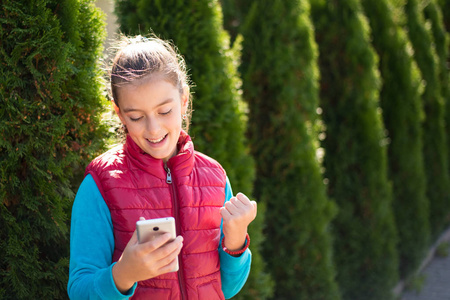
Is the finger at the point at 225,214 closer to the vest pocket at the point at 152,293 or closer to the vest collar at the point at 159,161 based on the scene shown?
the vest collar at the point at 159,161

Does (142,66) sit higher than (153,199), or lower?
higher

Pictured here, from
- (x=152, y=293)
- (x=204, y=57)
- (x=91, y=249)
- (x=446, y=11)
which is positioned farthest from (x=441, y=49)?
(x=91, y=249)

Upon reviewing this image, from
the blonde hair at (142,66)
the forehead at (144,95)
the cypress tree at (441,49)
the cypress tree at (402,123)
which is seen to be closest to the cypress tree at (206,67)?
the blonde hair at (142,66)

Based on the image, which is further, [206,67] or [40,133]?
[206,67]

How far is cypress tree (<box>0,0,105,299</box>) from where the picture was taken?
2.20 metres

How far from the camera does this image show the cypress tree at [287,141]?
4281 millimetres

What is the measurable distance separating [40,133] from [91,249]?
70cm

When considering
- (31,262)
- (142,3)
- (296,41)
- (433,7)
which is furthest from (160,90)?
(433,7)

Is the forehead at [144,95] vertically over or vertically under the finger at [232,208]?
over

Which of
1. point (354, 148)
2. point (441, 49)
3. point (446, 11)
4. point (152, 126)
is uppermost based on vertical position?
point (446, 11)

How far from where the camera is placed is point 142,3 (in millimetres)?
3094

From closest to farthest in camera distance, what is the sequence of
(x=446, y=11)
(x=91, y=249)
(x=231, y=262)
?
1. (x=91, y=249)
2. (x=231, y=262)
3. (x=446, y=11)

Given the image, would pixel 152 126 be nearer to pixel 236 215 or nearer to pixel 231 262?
pixel 236 215

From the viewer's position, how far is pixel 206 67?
3.13 meters
